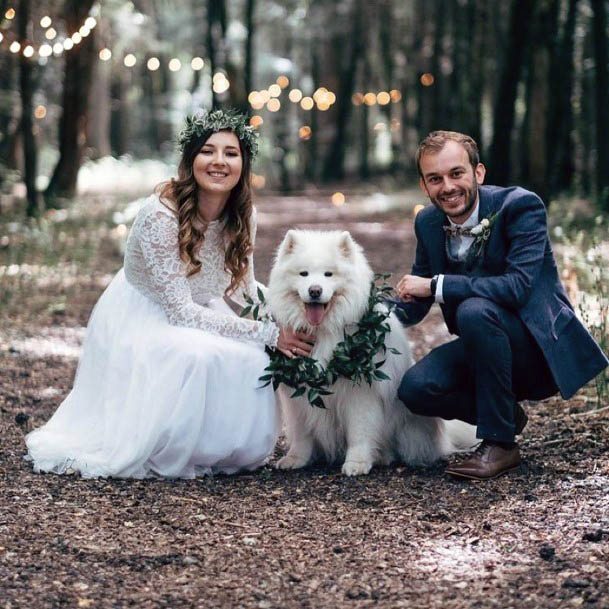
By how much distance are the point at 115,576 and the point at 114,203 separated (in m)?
16.4

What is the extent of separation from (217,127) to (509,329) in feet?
6.08

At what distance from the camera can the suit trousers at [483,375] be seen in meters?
4.72

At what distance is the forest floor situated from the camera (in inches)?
138

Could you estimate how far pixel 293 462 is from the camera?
5.25m

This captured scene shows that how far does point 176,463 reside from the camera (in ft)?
16.4

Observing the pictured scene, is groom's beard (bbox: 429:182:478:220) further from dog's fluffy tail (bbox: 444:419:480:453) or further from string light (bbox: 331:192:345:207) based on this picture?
string light (bbox: 331:192:345:207)

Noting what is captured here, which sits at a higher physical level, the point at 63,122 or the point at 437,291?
the point at 63,122

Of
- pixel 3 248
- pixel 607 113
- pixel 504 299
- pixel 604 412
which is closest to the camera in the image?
pixel 504 299

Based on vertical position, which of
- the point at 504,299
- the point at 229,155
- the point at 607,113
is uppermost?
the point at 607,113

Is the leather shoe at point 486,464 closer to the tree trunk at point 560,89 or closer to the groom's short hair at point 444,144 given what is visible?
the groom's short hair at point 444,144

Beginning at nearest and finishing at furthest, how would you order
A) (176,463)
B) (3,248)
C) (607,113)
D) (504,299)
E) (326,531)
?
(326,531) < (504,299) < (176,463) < (3,248) < (607,113)

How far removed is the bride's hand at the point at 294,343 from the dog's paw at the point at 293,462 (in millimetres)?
623

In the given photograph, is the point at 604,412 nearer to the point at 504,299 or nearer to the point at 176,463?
the point at 504,299

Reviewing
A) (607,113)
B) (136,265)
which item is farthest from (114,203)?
(136,265)
